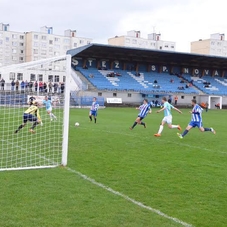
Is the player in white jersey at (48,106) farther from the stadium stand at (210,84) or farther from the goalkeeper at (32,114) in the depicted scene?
the stadium stand at (210,84)

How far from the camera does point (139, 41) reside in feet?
341

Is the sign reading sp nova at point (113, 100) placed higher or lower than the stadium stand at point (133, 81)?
lower

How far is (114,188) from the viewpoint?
7.61m

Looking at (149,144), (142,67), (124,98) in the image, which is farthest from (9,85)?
(142,67)

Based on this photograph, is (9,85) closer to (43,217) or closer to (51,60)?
(51,60)

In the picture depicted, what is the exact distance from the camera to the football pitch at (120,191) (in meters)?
5.88

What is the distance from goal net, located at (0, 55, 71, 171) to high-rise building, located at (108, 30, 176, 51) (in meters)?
77.0

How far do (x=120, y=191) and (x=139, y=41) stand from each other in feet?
325

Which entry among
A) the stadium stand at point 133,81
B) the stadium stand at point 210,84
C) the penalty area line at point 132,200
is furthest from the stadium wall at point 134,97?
the penalty area line at point 132,200

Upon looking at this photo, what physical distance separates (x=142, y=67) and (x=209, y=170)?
53184 mm

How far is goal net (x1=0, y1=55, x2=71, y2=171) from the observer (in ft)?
32.6

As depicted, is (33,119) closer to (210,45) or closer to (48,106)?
(48,106)

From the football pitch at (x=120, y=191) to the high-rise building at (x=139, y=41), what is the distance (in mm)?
88496

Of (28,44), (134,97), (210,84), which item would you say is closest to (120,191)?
(134,97)
